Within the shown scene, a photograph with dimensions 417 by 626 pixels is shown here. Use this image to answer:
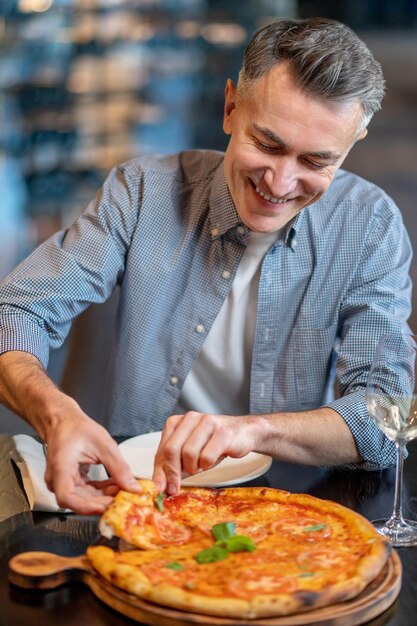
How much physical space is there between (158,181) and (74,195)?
10.3ft

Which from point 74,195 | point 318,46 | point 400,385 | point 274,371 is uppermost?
point 318,46

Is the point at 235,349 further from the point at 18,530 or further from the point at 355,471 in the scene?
the point at 18,530

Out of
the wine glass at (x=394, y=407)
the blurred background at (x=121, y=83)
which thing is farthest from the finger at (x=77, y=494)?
the blurred background at (x=121, y=83)

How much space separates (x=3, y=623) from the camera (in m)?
1.15

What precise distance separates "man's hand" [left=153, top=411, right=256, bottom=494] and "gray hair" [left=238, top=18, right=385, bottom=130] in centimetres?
73

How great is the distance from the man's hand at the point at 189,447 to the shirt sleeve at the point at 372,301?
1.25 ft

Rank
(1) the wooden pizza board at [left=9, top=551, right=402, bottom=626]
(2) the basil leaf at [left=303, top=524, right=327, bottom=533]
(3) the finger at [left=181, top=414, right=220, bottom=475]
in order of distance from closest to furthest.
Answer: (1) the wooden pizza board at [left=9, top=551, right=402, bottom=626]
(2) the basil leaf at [left=303, top=524, right=327, bottom=533]
(3) the finger at [left=181, top=414, right=220, bottom=475]

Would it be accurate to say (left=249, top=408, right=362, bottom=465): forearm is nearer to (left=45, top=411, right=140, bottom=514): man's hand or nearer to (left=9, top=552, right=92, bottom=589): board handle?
(left=45, top=411, right=140, bottom=514): man's hand

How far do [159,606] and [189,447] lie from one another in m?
0.33

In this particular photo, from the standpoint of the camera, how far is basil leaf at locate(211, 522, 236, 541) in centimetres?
127

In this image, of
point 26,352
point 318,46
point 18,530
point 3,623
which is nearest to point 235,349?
point 26,352

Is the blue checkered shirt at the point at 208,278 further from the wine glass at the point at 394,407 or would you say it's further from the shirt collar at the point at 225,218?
the wine glass at the point at 394,407

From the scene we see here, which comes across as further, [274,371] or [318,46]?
[274,371]

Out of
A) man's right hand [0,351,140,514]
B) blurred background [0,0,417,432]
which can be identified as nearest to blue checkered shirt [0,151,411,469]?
man's right hand [0,351,140,514]
